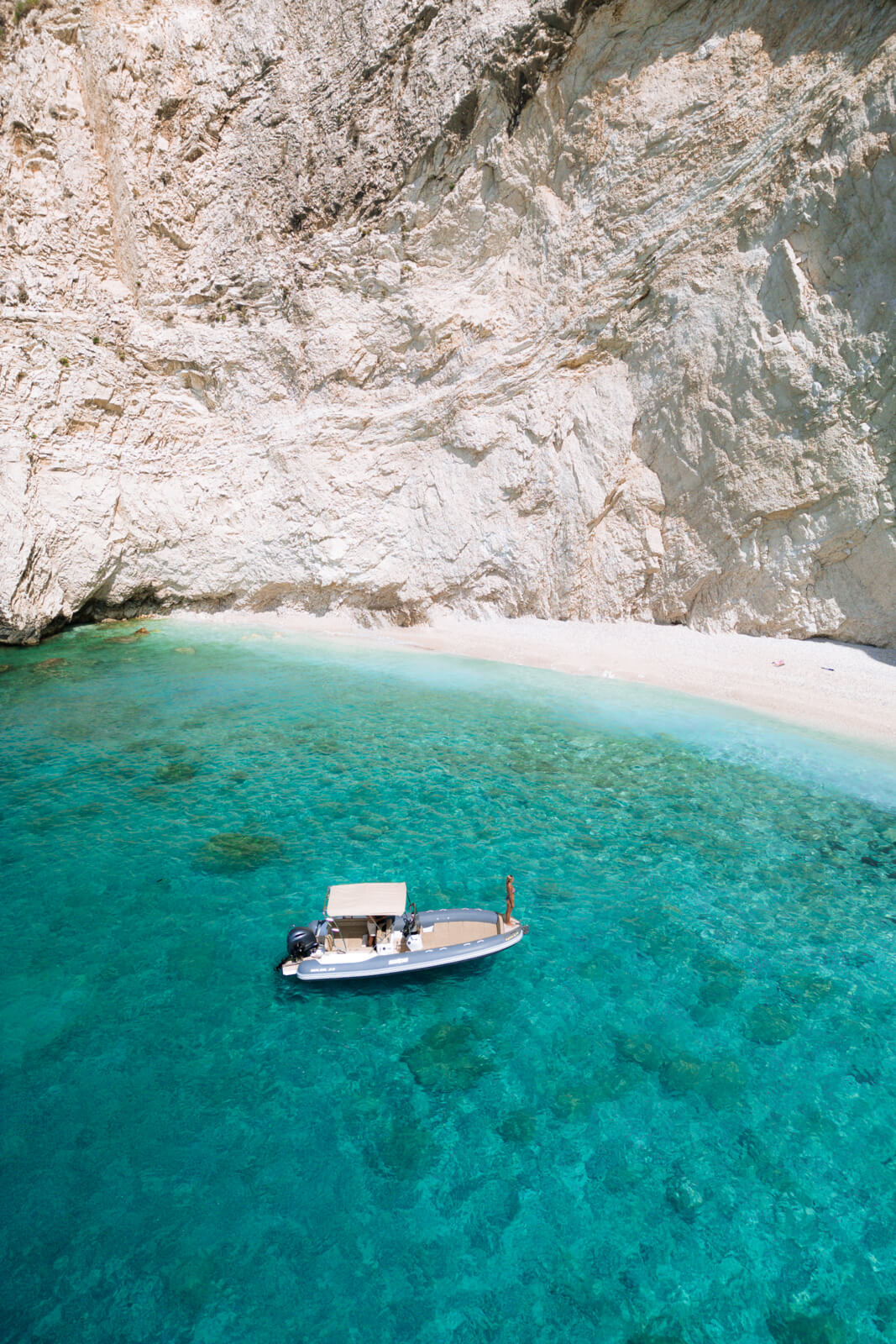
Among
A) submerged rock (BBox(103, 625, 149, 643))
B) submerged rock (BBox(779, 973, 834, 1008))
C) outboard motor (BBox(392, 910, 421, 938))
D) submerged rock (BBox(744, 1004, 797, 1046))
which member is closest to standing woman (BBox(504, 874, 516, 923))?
outboard motor (BBox(392, 910, 421, 938))

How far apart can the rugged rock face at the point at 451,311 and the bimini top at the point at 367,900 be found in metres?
22.6

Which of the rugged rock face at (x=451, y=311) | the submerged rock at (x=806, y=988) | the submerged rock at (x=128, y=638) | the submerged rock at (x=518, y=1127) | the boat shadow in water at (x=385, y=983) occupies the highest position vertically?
the rugged rock face at (x=451, y=311)

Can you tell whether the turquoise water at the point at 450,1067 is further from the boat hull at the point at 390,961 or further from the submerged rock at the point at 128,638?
the submerged rock at the point at 128,638

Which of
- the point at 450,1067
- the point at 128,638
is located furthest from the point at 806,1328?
the point at 128,638

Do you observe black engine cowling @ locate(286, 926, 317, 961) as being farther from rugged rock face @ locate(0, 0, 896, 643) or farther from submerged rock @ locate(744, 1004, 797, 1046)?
rugged rock face @ locate(0, 0, 896, 643)

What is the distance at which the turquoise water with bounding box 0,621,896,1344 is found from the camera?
5551 millimetres

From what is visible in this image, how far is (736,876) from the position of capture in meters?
12.0

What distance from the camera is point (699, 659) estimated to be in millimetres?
25953

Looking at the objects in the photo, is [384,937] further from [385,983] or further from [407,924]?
[385,983]

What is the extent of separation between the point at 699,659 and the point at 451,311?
66.1ft

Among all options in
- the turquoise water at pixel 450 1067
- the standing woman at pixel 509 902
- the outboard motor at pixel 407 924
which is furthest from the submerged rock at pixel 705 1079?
the outboard motor at pixel 407 924

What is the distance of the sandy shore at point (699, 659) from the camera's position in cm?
2103

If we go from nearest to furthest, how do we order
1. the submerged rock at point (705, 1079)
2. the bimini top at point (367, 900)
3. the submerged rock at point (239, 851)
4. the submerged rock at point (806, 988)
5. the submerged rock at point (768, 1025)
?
the submerged rock at point (705, 1079), the submerged rock at point (768, 1025), the bimini top at point (367, 900), the submerged rock at point (806, 988), the submerged rock at point (239, 851)

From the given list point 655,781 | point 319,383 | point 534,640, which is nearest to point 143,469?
point 319,383
